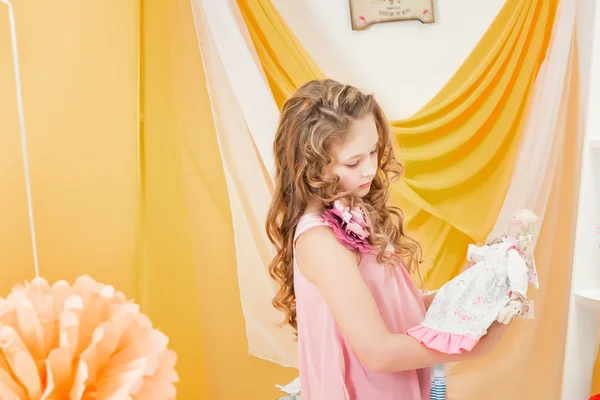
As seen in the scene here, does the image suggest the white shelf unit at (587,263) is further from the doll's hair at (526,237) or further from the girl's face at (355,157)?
the girl's face at (355,157)

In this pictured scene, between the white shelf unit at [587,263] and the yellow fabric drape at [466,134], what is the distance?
0.74 ft

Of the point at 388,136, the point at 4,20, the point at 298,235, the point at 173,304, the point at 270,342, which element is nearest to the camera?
the point at 4,20

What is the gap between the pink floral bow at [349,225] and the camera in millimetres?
1306

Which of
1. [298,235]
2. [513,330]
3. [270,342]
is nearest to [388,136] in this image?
[298,235]

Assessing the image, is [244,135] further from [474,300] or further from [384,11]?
[474,300]

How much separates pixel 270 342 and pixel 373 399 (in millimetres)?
568

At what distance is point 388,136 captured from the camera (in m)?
1.48

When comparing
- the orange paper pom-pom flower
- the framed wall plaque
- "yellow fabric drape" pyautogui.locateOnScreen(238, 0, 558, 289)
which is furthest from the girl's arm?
the framed wall plaque

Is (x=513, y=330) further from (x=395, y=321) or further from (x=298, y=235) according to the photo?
(x=298, y=235)

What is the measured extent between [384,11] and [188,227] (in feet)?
2.91

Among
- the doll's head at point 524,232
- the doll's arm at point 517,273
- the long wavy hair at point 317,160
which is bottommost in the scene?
the doll's arm at point 517,273

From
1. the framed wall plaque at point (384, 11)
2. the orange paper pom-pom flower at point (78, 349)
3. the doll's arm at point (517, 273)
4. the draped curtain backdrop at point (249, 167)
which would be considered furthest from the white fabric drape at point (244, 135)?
the orange paper pom-pom flower at point (78, 349)

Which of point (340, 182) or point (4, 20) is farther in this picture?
point (340, 182)

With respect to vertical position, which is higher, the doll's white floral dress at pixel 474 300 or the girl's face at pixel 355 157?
the girl's face at pixel 355 157
